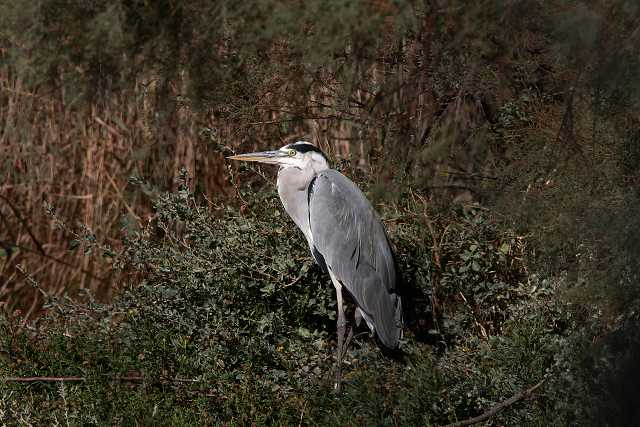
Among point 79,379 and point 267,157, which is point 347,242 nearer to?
point 267,157

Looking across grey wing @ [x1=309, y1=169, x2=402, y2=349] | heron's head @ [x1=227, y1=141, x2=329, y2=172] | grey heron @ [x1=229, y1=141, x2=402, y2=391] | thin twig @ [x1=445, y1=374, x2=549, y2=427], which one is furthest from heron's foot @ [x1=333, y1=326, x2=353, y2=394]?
heron's head @ [x1=227, y1=141, x2=329, y2=172]

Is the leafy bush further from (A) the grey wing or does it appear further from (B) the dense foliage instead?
(A) the grey wing

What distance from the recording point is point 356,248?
190 inches

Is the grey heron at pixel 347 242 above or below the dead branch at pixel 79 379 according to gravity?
above

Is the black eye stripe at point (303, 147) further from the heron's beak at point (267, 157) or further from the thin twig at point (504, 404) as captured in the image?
the thin twig at point (504, 404)

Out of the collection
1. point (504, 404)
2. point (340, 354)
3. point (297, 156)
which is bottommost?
point (340, 354)

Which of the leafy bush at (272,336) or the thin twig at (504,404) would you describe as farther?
the leafy bush at (272,336)

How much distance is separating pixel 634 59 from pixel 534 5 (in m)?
0.39

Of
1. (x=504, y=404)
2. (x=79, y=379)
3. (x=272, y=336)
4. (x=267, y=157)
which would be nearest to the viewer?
(x=504, y=404)

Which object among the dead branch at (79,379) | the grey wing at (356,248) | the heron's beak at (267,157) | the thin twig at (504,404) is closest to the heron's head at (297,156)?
the heron's beak at (267,157)

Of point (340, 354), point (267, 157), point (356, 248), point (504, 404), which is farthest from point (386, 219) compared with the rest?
point (504, 404)

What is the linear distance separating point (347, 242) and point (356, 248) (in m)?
0.06

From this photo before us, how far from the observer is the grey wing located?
4.66m

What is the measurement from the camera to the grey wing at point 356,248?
466cm
